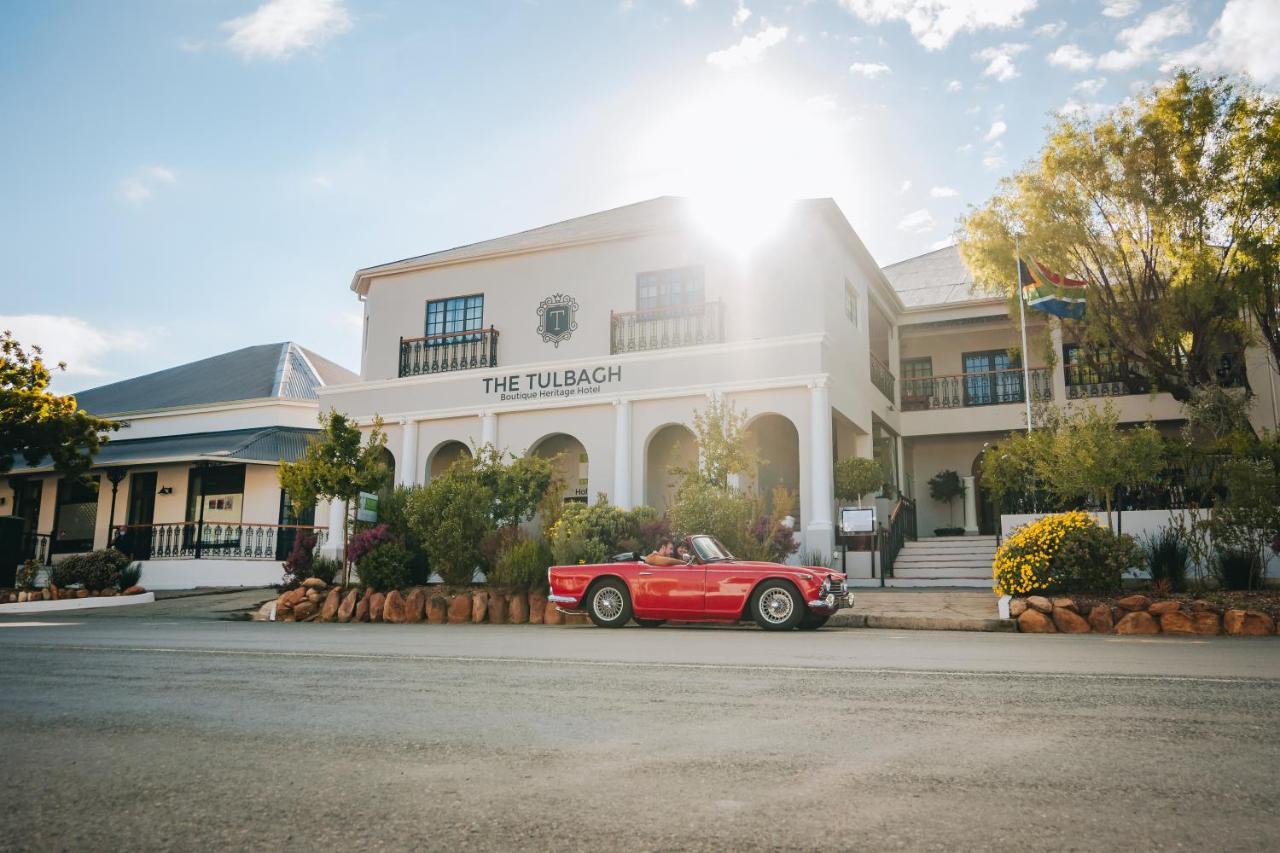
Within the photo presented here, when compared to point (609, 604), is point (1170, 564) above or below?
above

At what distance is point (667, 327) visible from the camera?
21.6 metres

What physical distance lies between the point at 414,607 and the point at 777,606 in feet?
22.3

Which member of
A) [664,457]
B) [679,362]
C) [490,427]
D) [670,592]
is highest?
[679,362]

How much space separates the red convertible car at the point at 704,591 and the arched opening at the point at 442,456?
10635 millimetres

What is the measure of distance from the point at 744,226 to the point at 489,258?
6.60 m

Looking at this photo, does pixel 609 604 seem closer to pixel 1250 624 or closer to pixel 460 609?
pixel 460 609

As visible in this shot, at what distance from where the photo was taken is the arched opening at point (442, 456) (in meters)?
23.6

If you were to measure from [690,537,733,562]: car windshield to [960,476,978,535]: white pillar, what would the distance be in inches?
584

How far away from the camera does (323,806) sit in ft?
11.8

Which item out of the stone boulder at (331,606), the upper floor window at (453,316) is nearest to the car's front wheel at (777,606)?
the stone boulder at (331,606)

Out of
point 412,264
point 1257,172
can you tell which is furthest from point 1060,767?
point 412,264

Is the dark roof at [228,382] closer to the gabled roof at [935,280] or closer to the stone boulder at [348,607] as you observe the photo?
the stone boulder at [348,607]

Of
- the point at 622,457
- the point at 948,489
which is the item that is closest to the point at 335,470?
the point at 622,457

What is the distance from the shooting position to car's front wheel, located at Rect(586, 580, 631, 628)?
43.1 ft
